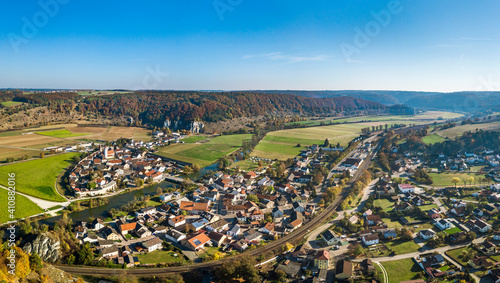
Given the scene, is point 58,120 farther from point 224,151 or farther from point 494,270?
point 494,270

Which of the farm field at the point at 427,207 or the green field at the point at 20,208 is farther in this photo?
the farm field at the point at 427,207

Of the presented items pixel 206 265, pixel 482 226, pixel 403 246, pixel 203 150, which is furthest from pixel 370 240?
pixel 203 150

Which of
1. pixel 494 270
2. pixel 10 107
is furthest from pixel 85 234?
pixel 10 107

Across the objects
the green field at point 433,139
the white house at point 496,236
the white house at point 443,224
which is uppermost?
the green field at point 433,139

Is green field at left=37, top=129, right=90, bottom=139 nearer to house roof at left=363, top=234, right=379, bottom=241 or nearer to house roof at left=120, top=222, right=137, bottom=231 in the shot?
house roof at left=120, top=222, right=137, bottom=231

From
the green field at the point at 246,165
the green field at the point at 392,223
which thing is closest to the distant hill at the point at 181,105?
the green field at the point at 246,165

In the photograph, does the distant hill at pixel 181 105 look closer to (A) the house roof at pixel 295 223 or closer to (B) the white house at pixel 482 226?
(A) the house roof at pixel 295 223

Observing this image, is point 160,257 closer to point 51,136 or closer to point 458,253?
point 458,253

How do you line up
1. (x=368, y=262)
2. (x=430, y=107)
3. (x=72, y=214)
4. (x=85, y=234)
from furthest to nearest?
1. (x=430, y=107)
2. (x=72, y=214)
3. (x=85, y=234)
4. (x=368, y=262)
